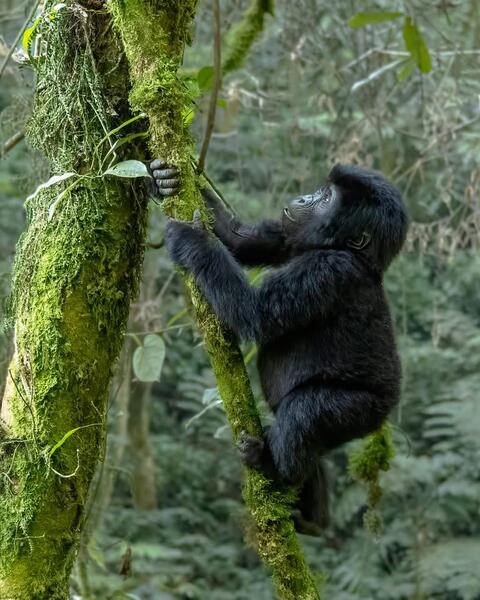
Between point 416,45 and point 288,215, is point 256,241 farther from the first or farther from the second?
point 416,45

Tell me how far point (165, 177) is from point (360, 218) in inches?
51.9

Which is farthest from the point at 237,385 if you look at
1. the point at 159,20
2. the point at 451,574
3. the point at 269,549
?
the point at 451,574

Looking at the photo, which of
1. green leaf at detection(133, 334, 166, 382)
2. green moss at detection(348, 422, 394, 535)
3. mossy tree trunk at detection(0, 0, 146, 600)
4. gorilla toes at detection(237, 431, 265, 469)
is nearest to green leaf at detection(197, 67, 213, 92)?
mossy tree trunk at detection(0, 0, 146, 600)

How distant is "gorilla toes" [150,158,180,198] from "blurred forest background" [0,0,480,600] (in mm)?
4189

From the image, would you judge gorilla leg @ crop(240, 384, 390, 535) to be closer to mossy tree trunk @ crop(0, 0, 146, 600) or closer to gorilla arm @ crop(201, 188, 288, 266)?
mossy tree trunk @ crop(0, 0, 146, 600)

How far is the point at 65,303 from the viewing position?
9.14 feet

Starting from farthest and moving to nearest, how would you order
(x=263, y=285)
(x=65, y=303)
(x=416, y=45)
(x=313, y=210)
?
(x=416, y=45)
(x=313, y=210)
(x=263, y=285)
(x=65, y=303)

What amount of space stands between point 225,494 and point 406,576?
3.18 metres

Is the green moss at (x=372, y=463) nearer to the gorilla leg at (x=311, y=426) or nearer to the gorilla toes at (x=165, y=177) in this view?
the gorilla leg at (x=311, y=426)

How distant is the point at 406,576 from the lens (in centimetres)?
862

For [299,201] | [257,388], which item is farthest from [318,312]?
[257,388]

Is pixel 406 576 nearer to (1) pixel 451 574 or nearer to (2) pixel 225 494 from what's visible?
(1) pixel 451 574

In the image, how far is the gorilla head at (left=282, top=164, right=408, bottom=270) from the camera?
145 inches

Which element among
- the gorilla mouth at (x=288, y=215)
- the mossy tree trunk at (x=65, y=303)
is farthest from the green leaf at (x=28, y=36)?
the gorilla mouth at (x=288, y=215)
